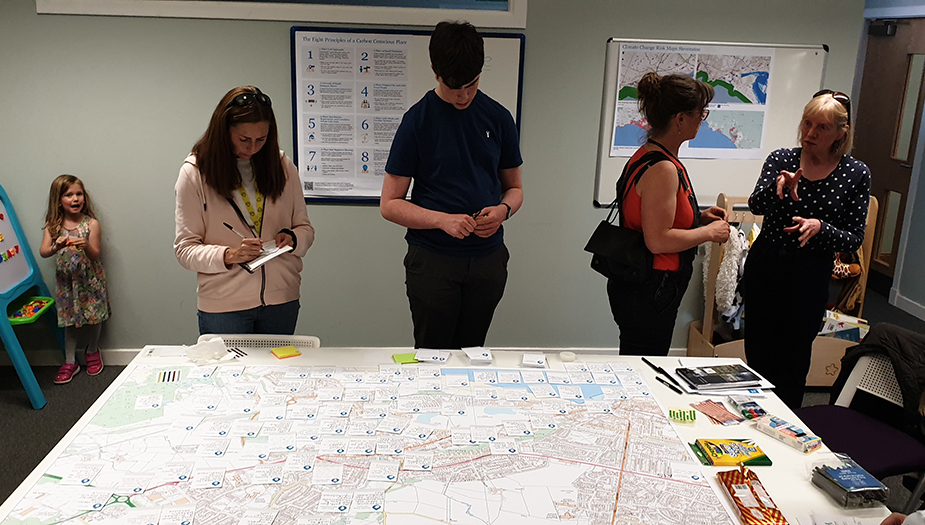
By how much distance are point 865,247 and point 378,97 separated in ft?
8.22

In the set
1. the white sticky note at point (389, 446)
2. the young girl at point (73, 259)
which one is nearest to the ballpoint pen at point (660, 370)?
the white sticky note at point (389, 446)

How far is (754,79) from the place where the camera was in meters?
3.35

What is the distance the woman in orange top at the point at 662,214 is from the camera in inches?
77.7

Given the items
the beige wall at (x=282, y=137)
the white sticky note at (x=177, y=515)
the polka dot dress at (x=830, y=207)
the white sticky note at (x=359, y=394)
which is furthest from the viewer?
the beige wall at (x=282, y=137)

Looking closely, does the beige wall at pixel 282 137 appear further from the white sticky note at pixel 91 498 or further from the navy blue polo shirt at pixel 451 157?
the white sticky note at pixel 91 498

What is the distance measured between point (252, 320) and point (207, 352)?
0.28 meters

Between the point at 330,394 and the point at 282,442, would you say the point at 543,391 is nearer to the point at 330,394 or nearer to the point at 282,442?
the point at 330,394

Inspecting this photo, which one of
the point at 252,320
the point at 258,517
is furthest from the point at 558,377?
the point at 252,320

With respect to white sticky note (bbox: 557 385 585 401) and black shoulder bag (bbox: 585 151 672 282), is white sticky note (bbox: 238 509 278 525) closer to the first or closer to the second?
white sticky note (bbox: 557 385 585 401)

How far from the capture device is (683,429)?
62.9 inches

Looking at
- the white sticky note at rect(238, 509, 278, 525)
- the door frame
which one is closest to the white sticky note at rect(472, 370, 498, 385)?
the white sticky note at rect(238, 509, 278, 525)

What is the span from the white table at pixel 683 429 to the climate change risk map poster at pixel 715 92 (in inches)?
67.0

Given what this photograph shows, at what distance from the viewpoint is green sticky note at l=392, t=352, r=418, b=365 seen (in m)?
1.90

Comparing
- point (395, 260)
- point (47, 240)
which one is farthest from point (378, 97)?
point (47, 240)
